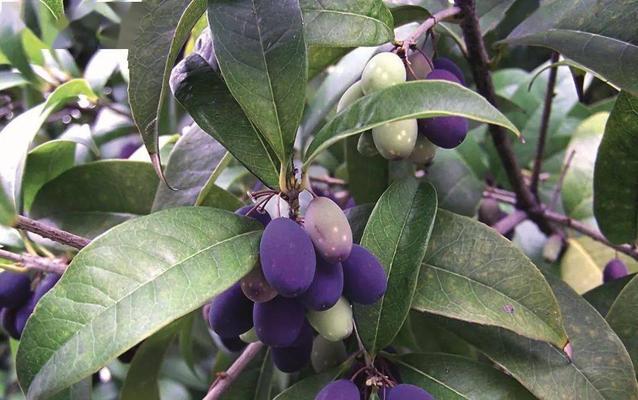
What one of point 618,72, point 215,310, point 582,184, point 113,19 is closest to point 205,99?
point 215,310

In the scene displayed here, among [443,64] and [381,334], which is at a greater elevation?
[443,64]

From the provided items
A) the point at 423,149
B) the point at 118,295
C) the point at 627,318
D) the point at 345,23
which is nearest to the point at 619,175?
the point at 627,318

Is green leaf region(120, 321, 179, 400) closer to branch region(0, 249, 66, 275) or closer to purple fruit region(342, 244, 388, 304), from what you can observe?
branch region(0, 249, 66, 275)

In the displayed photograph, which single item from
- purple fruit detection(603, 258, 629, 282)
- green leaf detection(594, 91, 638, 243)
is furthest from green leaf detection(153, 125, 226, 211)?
purple fruit detection(603, 258, 629, 282)

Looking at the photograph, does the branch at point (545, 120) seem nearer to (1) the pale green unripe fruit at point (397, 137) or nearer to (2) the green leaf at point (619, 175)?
(2) the green leaf at point (619, 175)

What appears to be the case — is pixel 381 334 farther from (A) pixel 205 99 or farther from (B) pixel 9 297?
(B) pixel 9 297
